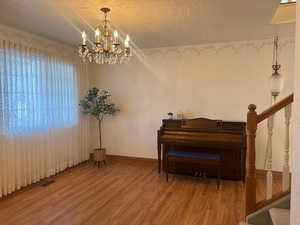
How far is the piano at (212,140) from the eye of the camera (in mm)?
3541

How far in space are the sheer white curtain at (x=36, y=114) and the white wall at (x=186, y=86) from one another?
31.8 inches

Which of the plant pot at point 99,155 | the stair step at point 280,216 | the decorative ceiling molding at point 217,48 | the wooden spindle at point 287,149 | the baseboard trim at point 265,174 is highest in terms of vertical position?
the decorative ceiling molding at point 217,48

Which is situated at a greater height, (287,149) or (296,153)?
(296,153)

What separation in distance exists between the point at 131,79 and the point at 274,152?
302cm

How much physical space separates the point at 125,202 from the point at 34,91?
2196 mm

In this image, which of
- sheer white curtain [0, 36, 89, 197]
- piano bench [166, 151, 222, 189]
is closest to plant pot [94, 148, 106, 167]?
sheer white curtain [0, 36, 89, 197]

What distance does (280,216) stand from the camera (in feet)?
5.65

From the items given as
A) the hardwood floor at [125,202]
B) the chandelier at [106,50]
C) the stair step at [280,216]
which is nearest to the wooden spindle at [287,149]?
the stair step at [280,216]

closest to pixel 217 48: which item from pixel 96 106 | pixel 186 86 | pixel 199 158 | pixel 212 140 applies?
pixel 186 86

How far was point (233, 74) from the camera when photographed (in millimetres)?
4039

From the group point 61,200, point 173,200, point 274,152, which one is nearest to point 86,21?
point 61,200

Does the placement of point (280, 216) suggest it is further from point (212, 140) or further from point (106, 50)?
point (106, 50)

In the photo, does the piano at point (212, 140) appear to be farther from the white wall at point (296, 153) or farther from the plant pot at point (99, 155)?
the white wall at point (296, 153)

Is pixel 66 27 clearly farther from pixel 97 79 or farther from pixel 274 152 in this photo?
pixel 274 152
